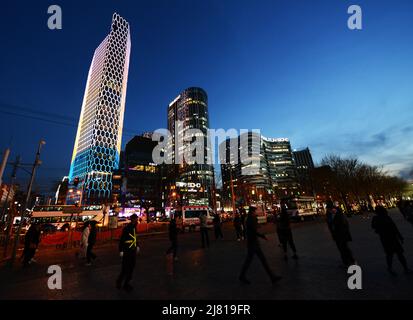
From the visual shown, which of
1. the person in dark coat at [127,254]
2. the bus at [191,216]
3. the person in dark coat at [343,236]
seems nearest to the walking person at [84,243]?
the person in dark coat at [127,254]

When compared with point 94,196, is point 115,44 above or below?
above

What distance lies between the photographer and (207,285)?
557cm

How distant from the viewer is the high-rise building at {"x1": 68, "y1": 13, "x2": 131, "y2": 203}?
113250 millimetres

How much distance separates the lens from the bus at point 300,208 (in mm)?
33469

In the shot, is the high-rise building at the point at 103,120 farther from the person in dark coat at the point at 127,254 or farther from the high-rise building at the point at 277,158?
the person in dark coat at the point at 127,254

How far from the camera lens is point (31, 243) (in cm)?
1071

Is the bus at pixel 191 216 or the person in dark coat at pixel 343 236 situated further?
the bus at pixel 191 216

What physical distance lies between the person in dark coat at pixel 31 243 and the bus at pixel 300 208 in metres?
31.5

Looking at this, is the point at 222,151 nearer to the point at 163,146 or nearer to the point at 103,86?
the point at 163,146

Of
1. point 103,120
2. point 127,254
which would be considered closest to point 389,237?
point 127,254

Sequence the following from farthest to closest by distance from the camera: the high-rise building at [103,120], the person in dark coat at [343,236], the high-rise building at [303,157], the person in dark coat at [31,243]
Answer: the high-rise building at [303,157], the high-rise building at [103,120], the person in dark coat at [31,243], the person in dark coat at [343,236]

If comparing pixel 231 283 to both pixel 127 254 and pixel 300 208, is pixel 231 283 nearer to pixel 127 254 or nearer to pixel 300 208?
pixel 127 254

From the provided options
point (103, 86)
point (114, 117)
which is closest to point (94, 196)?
point (114, 117)
